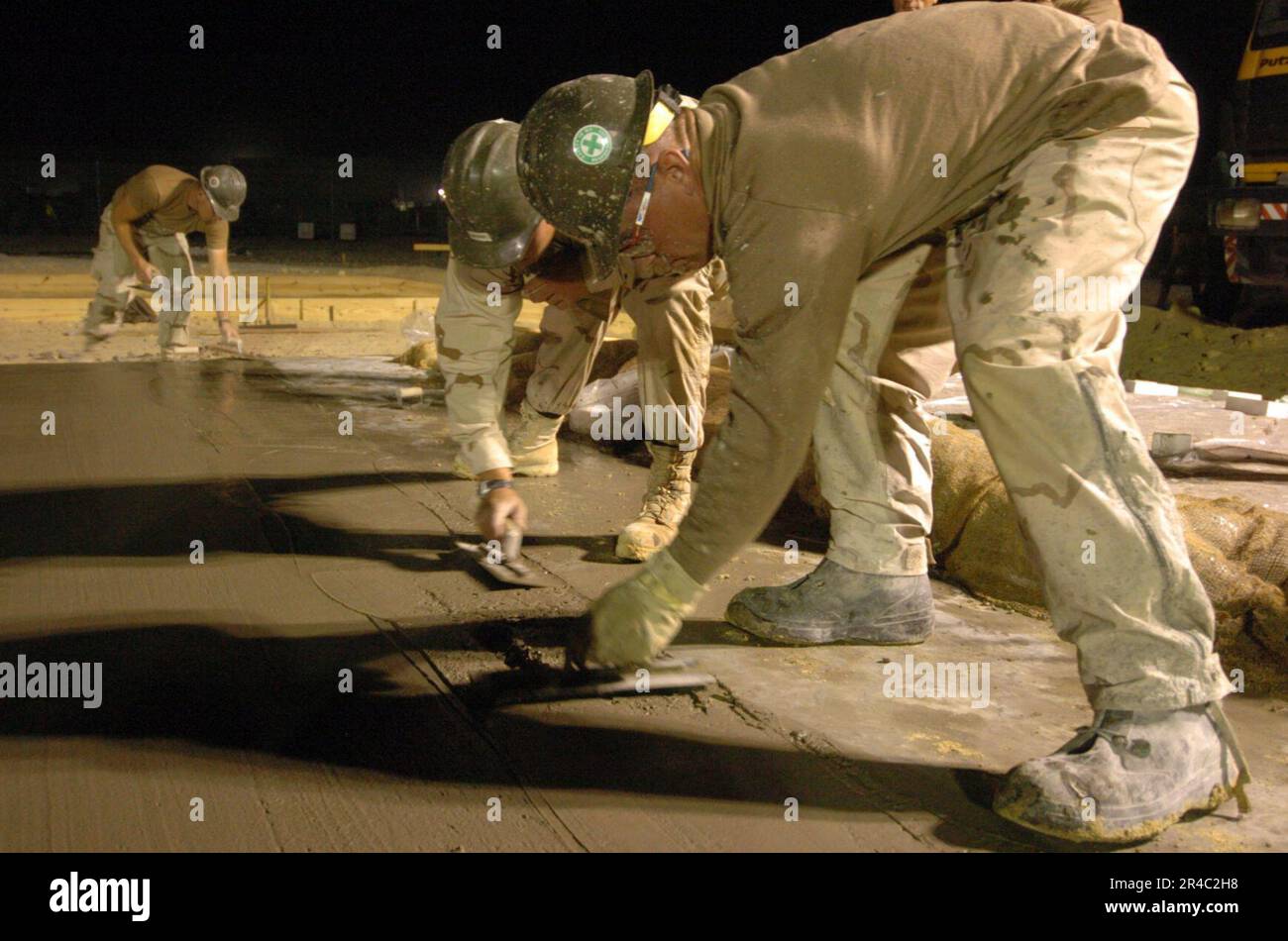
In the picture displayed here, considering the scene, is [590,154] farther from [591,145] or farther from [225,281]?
[225,281]

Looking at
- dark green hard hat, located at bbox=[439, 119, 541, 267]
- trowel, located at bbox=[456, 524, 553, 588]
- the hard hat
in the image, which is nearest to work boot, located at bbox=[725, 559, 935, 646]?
trowel, located at bbox=[456, 524, 553, 588]

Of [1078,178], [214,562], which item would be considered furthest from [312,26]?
[1078,178]

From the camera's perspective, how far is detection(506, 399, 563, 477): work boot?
4020 mm

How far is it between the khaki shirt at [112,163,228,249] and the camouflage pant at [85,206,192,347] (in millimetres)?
76

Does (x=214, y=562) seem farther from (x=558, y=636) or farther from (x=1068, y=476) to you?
(x=1068, y=476)

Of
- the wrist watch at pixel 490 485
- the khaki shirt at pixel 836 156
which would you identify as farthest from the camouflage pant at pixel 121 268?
the khaki shirt at pixel 836 156

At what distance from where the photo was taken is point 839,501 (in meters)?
2.63

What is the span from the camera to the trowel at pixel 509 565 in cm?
289

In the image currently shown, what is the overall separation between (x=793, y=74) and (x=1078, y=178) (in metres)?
0.52

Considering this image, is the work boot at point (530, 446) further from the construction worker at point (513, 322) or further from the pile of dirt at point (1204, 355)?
the pile of dirt at point (1204, 355)

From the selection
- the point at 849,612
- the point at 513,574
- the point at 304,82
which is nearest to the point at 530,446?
the point at 513,574

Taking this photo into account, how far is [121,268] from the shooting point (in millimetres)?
6914

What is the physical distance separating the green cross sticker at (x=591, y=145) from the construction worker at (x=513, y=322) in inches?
34.5

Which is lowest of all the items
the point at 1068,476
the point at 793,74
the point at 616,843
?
the point at 616,843
